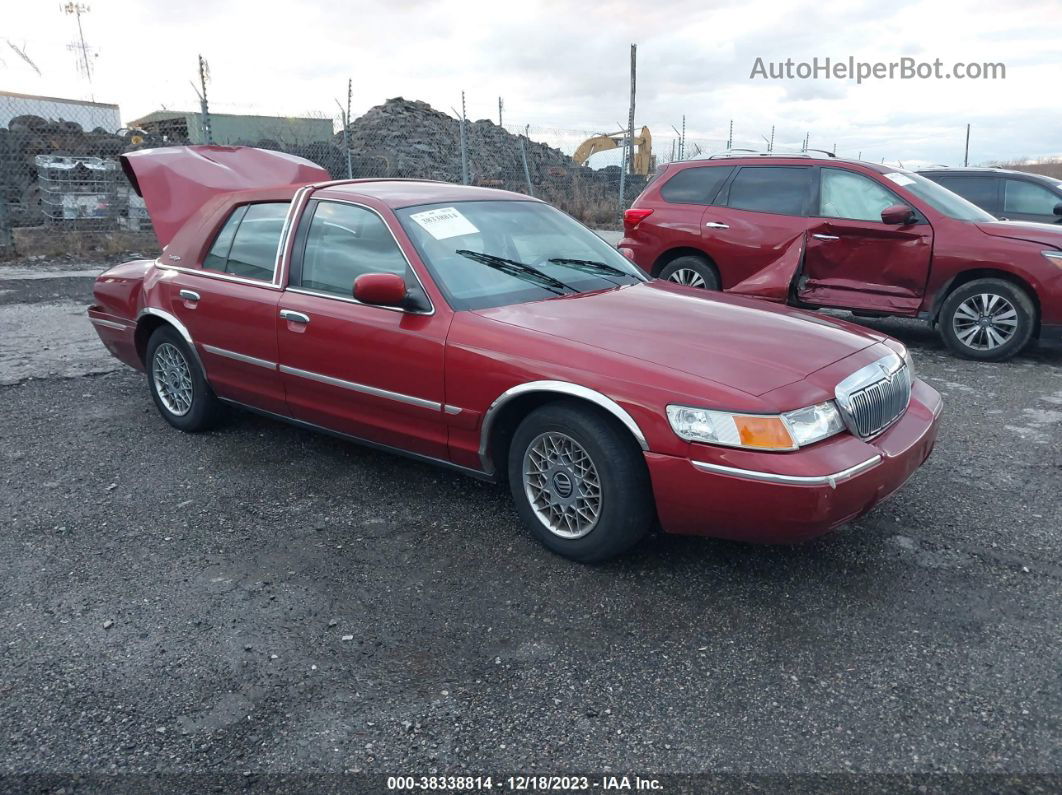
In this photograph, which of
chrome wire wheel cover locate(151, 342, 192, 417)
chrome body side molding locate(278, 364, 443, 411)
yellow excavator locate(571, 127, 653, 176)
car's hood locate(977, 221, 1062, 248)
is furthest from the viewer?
yellow excavator locate(571, 127, 653, 176)

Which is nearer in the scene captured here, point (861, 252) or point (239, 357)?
point (239, 357)

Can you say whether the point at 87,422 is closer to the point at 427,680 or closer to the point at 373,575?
the point at 373,575

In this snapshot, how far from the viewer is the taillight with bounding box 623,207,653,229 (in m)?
8.61

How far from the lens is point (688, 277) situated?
329 inches

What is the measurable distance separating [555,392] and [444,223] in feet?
4.18

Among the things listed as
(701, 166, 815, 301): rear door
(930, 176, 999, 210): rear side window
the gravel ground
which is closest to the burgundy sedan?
the gravel ground

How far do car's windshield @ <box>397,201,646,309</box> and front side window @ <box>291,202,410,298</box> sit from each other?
15 centimetres

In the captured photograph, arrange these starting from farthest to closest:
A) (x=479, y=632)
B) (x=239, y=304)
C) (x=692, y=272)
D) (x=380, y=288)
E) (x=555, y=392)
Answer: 1. (x=692, y=272)
2. (x=239, y=304)
3. (x=380, y=288)
4. (x=555, y=392)
5. (x=479, y=632)

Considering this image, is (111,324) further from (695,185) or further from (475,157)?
(475,157)

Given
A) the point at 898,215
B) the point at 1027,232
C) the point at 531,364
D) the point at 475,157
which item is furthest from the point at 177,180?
the point at 475,157

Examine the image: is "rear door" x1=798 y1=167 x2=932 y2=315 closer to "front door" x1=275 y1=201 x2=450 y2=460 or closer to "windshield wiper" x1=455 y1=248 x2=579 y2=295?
"windshield wiper" x1=455 y1=248 x2=579 y2=295

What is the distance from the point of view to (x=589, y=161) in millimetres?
24000

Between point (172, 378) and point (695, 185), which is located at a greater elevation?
point (695, 185)

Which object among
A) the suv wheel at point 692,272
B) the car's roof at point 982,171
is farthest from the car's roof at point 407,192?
the car's roof at point 982,171
